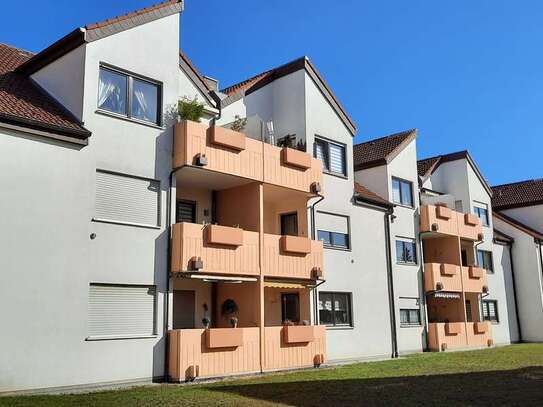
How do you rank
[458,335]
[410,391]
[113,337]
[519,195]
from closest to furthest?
[410,391]
[113,337]
[458,335]
[519,195]

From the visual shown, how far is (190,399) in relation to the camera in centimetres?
1499

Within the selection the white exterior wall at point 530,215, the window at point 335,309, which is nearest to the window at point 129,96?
the window at point 335,309

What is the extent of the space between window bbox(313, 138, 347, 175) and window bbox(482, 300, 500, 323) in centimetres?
1711

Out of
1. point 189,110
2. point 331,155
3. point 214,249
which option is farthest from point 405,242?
point 189,110

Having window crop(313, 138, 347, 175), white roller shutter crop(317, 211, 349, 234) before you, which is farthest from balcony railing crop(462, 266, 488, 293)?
window crop(313, 138, 347, 175)

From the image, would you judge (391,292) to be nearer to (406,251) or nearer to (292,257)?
(406,251)

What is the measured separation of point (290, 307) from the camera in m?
26.0

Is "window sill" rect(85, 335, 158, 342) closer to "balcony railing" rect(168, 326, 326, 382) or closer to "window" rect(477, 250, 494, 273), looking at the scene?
"balcony railing" rect(168, 326, 326, 382)

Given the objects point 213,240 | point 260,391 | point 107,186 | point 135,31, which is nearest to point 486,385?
point 260,391

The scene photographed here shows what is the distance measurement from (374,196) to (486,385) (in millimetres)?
14724

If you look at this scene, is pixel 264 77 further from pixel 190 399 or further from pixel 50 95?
pixel 190 399

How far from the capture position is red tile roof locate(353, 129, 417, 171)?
107ft

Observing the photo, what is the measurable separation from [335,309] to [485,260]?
18165 mm

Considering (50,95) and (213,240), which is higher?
(50,95)
